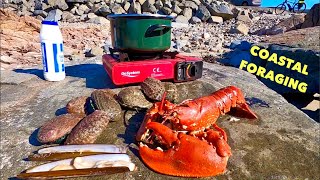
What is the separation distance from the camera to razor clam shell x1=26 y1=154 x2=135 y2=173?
165 cm

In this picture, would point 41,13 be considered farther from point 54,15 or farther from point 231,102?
point 231,102

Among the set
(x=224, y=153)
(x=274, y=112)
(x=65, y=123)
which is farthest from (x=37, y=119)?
(x=274, y=112)

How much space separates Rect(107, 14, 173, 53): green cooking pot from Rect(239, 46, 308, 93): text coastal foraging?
3.67 m

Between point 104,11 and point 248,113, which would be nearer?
point 248,113

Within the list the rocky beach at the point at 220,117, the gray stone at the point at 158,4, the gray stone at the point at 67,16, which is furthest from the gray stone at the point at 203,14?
the rocky beach at the point at 220,117

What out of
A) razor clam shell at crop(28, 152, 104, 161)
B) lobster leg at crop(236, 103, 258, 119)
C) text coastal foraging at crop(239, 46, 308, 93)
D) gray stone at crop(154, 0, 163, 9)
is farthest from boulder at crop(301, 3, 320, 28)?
razor clam shell at crop(28, 152, 104, 161)

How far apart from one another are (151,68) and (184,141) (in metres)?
1.20

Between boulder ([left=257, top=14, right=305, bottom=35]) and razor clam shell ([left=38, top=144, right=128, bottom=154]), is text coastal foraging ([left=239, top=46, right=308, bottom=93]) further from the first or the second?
boulder ([left=257, top=14, right=305, bottom=35])

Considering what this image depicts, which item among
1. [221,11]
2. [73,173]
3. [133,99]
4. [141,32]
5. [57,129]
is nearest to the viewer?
[73,173]

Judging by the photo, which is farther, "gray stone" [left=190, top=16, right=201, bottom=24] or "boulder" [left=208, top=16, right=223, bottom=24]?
"boulder" [left=208, top=16, right=223, bottom=24]

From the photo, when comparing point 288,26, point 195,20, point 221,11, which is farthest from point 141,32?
point 221,11

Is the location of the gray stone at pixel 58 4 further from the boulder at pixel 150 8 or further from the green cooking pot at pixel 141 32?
the green cooking pot at pixel 141 32

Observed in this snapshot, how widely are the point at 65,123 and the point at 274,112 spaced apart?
214 centimetres

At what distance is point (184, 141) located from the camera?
1.70 m
